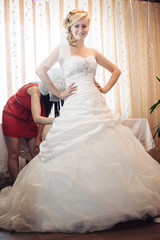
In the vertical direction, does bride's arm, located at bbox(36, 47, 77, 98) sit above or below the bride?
above

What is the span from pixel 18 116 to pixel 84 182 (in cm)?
137

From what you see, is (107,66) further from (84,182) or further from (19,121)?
(84,182)

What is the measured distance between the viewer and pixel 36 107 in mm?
2273

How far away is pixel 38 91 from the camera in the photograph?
97.3 inches

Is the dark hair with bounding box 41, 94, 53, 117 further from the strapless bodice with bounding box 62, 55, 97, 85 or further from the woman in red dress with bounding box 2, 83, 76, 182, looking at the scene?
the strapless bodice with bounding box 62, 55, 97, 85

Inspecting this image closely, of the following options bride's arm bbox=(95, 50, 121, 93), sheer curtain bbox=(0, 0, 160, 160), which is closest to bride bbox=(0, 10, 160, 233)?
bride's arm bbox=(95, 50, 121, 93)

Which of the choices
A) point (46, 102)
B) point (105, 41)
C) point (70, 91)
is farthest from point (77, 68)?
point (105, 41)

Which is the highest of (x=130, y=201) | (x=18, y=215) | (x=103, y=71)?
(x=103, y=71)

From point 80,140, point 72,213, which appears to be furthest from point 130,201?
point 80,140

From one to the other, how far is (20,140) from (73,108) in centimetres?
120

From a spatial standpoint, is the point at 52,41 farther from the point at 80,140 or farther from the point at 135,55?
the point at 80,140

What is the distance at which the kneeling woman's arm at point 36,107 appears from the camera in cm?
215

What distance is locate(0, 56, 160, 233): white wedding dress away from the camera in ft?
4.97

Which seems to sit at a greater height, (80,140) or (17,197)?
(80,140)
